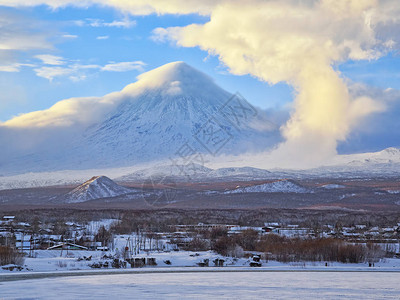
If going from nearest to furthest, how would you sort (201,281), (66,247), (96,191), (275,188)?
(201,281)
(66,247)
(96,191)
(275,188)

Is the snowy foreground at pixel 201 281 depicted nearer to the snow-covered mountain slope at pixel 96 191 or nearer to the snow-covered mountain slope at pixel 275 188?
the snow-covered mountain slope at pixel 96 191

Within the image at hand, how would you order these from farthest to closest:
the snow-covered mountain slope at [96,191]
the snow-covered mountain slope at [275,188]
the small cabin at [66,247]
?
the snow-covered mountain slope at [275,188], the snow-covered mountain slope at [96,191], the small cabin at [66,247]

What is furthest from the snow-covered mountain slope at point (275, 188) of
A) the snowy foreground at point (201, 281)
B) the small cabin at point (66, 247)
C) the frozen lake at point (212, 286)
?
the frozen lake at point (212, 286)

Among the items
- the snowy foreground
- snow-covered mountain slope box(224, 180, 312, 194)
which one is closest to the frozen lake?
the snowy foreground

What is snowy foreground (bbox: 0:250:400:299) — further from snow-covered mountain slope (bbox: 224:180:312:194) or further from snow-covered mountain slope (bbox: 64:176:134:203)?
snow-covered mountain slope (bbox: 224:180:312:194)

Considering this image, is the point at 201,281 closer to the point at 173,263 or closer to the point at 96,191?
the point at 173,263

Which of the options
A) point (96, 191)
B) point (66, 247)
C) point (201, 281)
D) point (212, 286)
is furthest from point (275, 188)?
point (212, 286)

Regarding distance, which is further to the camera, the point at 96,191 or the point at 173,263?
the point at 96,191
